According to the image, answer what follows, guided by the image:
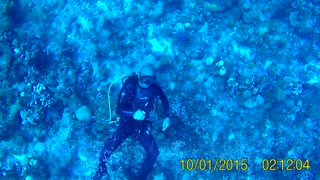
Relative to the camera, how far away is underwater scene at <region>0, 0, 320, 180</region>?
8633 mm

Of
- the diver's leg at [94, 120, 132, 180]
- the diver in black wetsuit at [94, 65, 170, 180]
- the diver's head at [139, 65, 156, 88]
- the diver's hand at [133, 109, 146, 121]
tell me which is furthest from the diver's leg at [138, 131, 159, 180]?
the diver's head at [139, 65, 156, 88]

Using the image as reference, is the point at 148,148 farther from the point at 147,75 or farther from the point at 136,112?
the point at 147,75

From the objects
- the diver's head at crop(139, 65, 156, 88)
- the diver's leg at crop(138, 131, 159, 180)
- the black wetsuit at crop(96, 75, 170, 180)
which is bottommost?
the diver's leg at crop(138, 131, 159, 180)

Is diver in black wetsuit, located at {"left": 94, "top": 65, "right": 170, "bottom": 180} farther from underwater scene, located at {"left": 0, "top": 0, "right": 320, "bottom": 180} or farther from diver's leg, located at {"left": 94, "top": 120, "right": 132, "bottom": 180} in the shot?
underwater scene, located at {"left": 0, "top": 0, "right": 320, "bottom": 180}

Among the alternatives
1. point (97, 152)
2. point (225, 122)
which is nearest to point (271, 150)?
point (225, 122)

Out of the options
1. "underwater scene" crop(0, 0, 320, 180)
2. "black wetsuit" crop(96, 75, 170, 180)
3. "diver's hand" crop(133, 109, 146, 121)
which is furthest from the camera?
"underwater scene" crop(0, 0, 320, 180)

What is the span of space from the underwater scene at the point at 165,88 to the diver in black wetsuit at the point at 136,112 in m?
0.62

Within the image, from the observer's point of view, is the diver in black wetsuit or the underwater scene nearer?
the diver in black wetsuit
